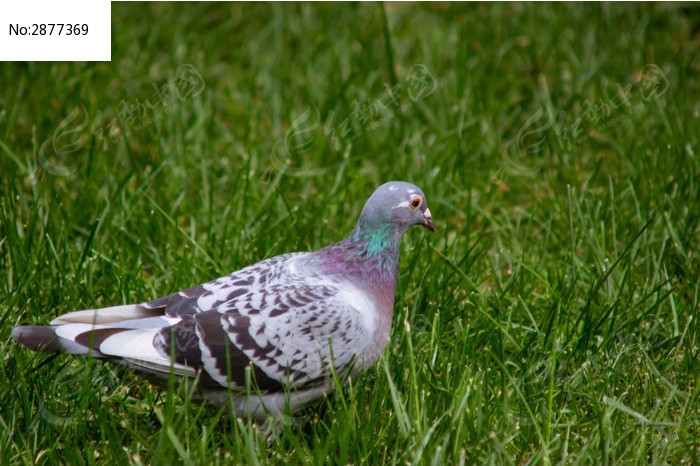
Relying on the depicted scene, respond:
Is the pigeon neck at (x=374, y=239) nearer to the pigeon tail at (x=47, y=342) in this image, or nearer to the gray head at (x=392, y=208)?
the gray head at (x=392, y=208)

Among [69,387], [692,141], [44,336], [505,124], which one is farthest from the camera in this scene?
[505,124]

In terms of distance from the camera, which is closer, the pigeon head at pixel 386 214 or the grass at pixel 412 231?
the grass at pixel 412 231

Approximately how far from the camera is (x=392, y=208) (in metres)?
3.61

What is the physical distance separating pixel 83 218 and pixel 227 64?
2.13 m

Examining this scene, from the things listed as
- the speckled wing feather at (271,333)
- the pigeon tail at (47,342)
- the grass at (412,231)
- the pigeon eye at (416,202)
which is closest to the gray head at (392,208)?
the pigeon eye at (416,202)

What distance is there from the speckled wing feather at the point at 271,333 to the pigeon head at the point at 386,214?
0.27 metres

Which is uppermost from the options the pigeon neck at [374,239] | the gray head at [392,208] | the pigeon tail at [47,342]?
the gray head at [392,208]

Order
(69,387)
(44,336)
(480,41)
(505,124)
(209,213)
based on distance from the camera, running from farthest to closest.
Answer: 1. (480,41)
2. (505,124)
3. (209,213)
4. (69,387)
5. (44,336)

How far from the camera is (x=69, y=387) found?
3658mm

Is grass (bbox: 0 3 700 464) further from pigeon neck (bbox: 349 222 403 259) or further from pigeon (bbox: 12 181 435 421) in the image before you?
pigeon neck (bbox: 349 222 403 259)

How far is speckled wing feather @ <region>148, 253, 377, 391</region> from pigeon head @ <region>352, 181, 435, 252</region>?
27 centimetres

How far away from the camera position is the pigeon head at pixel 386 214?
11.8 ft

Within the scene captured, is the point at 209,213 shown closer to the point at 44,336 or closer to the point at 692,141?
the point at 44,336

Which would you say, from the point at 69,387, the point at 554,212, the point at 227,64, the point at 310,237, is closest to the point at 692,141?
the point at 554,212
